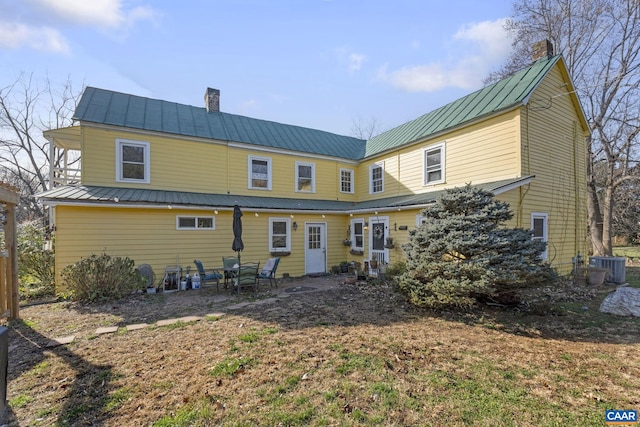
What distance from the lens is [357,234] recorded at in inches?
513

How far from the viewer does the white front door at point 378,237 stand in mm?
11432

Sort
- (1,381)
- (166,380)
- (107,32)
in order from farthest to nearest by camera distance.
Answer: (107,32)
(166,380)
(1,381)

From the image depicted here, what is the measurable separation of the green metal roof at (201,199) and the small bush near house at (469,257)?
7.03 ft

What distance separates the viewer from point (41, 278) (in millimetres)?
9062

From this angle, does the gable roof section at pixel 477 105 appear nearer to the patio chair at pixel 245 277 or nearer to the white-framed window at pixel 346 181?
the white-framed window at pixel 346 181

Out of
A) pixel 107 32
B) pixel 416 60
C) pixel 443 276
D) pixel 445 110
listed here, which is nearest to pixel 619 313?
pixel 443 276

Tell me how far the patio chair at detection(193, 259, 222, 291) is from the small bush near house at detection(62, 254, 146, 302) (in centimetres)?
194

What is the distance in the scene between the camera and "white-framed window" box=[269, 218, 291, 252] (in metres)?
11.9

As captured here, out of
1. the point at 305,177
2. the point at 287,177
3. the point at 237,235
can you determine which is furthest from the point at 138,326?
the point at 305,177

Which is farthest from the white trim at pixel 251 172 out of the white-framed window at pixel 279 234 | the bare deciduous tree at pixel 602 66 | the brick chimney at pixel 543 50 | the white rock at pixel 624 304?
the bare deciduous tree at pixel 602 66

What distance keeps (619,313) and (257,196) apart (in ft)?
38.6

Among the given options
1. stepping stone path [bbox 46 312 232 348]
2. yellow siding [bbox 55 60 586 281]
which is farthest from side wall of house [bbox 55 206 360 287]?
stepping stone path [bbox 46 312 232 348]

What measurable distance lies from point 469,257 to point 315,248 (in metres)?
7.41

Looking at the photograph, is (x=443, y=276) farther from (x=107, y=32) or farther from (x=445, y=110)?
(x=107, y=32)
